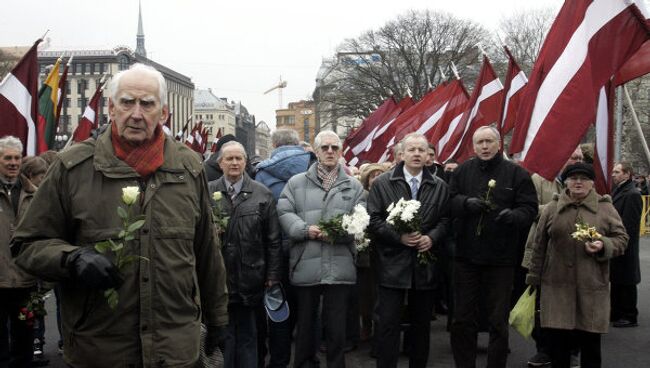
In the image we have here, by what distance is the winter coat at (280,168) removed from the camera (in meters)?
6.99

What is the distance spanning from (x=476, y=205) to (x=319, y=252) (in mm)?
1349

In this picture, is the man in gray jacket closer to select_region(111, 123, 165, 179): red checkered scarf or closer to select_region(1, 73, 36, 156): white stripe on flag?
select_region(111, 123, 165, 179): red checkered scarf

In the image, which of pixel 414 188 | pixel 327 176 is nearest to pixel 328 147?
pixel 327 176

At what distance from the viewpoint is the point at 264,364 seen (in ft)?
22.9

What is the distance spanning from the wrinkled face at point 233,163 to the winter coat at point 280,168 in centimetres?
83

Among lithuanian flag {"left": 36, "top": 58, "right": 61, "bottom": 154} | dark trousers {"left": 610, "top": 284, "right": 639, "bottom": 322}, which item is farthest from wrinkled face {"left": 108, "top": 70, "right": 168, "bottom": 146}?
dark trousers {"left": 610, "top": 284, "right": 639, "bottom": 322}

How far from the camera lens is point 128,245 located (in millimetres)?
3084

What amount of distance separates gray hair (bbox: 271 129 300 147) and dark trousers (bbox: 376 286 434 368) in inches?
78.5

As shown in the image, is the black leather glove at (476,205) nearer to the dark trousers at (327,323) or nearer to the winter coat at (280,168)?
the dark trousers at (327,323)

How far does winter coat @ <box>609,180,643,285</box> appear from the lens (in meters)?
8.80

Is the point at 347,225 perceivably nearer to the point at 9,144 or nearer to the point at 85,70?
the point at 9,144

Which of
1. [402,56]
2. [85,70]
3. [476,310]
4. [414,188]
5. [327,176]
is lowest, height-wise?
[476,310]

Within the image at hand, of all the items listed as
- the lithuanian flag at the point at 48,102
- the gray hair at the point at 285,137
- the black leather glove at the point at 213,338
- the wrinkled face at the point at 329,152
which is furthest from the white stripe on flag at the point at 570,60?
the lithuanian flag at the point at 48,102

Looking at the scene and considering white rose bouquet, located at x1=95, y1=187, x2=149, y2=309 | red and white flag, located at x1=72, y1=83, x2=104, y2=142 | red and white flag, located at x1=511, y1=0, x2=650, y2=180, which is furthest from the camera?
red and white flag, located at x1=72, y1=83, x2=104, y2=142
